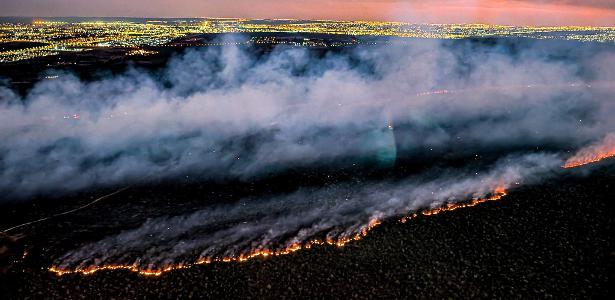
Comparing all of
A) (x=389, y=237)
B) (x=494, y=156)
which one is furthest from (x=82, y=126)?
(x=494, y=156)

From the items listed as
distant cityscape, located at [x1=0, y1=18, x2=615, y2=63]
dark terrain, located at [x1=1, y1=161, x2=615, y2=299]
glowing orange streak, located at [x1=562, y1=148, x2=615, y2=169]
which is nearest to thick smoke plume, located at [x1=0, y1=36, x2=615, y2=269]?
glowing orange streak, located at [x1=562, y1=148, x2=615, y2=169]

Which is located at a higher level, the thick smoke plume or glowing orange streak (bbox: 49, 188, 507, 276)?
the thick smoke plume

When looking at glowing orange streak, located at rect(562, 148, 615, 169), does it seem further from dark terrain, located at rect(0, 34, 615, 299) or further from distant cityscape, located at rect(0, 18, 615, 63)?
distant cityscape, located at rect(0, 18, 615, 63)

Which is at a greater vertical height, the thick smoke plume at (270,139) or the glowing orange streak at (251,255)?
the thick smoke plume at (270,139)

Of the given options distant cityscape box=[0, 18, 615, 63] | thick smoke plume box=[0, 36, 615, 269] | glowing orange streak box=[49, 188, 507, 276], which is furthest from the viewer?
distant cityscape box=[0, 18, 615, 63]

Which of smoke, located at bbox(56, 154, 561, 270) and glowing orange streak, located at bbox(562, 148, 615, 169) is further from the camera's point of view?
glowing orange streak, located at bbox(562, 148, 615, 169)

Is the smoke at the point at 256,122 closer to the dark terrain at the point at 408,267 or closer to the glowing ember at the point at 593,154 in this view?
the glowing ember at the point at 593,154

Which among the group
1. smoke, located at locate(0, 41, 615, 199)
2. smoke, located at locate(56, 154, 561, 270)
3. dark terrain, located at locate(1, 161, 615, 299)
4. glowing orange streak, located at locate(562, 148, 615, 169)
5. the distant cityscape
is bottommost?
dark terrain, located at locate(1, 161, 615, 299)

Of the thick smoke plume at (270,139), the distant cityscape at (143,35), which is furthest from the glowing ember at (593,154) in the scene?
the distant cityscape at (143,35)
